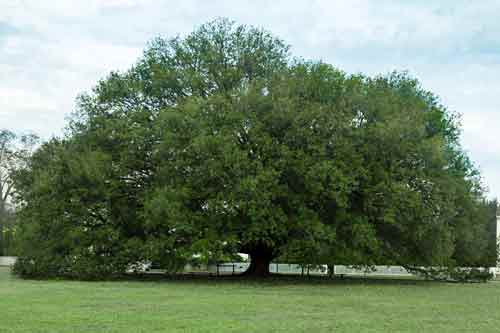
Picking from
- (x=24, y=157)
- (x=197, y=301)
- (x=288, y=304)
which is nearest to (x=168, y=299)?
(x=197, y=301)

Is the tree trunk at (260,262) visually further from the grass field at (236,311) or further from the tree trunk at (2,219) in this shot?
the tree trunk at (2,219)

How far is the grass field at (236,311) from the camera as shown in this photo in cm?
1483

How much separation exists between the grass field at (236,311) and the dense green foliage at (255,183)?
650cm

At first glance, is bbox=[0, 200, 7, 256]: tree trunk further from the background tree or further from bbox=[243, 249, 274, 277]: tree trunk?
bbox=[243, 249, 274, 277]: tree trunk

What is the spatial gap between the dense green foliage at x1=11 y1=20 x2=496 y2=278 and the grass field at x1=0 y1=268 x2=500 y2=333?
6.50 metres

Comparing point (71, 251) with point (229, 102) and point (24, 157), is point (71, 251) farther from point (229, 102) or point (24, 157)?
point (24, 157)

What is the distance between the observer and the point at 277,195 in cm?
A: 3259

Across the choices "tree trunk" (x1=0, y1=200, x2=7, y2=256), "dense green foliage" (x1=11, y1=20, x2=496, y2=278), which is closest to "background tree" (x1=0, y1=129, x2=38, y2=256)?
"tree trunk" (x1=0, y1=200, x2=7, y2=256)

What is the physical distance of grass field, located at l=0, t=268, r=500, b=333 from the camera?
14828 mm

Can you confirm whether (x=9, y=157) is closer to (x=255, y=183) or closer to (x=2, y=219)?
(x=2, y=219)

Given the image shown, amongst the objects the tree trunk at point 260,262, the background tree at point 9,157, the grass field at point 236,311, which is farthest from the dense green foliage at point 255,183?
the background tree at point 9,157

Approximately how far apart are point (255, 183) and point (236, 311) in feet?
42.4

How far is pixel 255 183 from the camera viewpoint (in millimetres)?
30734

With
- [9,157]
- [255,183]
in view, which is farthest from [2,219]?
[255,183]
